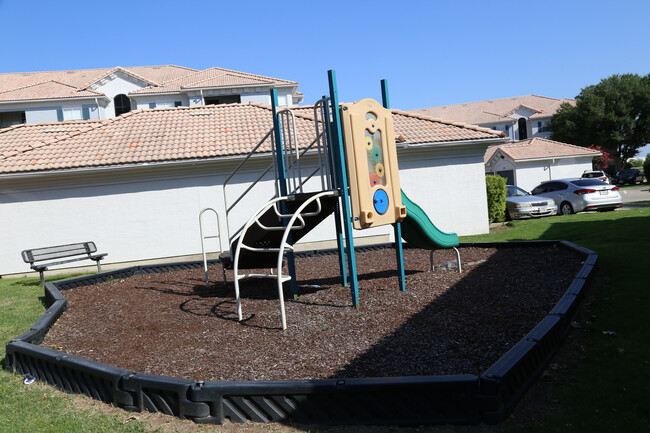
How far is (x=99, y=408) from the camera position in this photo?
466cm

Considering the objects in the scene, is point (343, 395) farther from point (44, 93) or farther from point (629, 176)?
point (629, 176)

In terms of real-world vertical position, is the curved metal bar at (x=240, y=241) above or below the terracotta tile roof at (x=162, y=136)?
below

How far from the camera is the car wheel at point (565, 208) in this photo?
21906 millimetres

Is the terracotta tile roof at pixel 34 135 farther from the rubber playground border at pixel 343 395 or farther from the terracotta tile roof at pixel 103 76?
the terracotta tile roof at pixel 103 76

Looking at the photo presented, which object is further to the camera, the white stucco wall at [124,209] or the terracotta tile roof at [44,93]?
the terracotta tile roof at [44,93]

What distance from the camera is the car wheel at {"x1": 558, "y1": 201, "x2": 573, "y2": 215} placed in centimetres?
2191

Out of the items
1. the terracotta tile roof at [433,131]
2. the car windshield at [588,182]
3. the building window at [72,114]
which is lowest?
the car windshield at [588,182]

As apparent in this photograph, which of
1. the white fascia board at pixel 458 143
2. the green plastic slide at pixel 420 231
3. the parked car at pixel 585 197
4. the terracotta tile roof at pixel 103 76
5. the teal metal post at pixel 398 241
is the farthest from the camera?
the terracotta tile roof at pixel 103 76

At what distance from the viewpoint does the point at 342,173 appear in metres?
7.36

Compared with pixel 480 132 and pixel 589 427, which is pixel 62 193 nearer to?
pixel 480 132

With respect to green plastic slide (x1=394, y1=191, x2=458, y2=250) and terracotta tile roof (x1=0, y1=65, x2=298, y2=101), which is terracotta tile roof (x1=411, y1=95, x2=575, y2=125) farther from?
green plastic slide (x1=394, y1=191, x2=458, y2=250)

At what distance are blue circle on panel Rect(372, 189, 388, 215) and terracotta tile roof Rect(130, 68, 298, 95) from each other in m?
31.3

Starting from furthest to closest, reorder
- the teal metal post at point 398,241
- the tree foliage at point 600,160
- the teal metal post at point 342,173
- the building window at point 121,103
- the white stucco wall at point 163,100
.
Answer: the tree foliage at point 600,160
the building window at point 121,103
the white stucco wall at point 163,100
the teal metal post at point 398,241
the teal metal post at point 342,173

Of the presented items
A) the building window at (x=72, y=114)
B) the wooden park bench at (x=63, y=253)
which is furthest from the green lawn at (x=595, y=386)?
the building window at (x=72, y=114)
